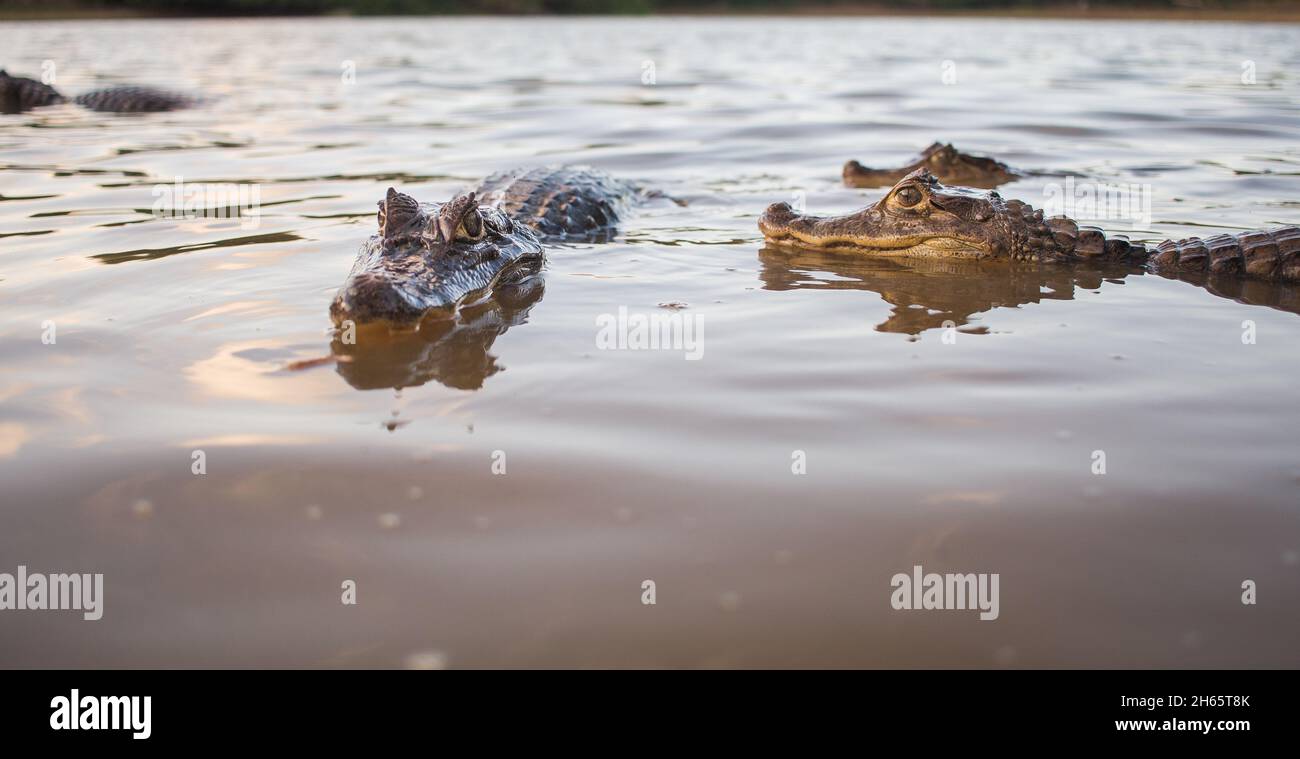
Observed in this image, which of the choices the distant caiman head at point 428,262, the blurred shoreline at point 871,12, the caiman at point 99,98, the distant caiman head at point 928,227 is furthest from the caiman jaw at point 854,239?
the blurred shoreline at point 871,12

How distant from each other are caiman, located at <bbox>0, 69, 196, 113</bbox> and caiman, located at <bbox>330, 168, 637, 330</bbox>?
9.05 metres

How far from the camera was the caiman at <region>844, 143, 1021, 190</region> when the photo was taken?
8.91 m

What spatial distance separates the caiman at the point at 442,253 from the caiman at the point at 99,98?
9.05m

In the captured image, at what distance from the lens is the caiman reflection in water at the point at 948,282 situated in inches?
201

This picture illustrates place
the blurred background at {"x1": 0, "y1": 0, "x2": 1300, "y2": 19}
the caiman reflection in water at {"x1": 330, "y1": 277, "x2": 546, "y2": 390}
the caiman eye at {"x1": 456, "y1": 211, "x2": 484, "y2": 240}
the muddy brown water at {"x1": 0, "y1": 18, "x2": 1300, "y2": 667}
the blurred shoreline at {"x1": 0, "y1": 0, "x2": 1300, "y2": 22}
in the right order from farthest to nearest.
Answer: the blurred background at {"x1": 0, "y1": 0, "x2": 1300, "y2": 19}
the blurred shoreline at {"x1": 0, "y1": 0, "x2": 1300, "y2": 22}
the caiman eye at {"x1": 456, "y1": 211, "x2": 484, "y2": 240}
the caiman reflection in water at {"x1": 330, "y1": 277, "x2": 546, "y2": 390}
the muddy brown water at {"x1": 0, "y1": 18, "x2": 1300, "y2": 667}

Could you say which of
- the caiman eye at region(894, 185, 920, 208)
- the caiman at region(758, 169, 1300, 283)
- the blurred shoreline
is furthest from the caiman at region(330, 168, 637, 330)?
the blurred shoreline

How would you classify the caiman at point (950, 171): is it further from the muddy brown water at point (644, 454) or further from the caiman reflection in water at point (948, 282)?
the caiman reflection in water at point (948, 282)

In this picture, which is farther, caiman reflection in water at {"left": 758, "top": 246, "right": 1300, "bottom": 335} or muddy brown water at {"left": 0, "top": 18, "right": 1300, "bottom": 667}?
caiman reflection in water at {"left": 758, "top": 246, "right": 1300, "bottom": 335}

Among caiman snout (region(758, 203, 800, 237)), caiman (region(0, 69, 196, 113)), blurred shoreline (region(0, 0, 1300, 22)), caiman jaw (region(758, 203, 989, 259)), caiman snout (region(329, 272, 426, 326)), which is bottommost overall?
caiman snout (region(329, 272, 426, 326))

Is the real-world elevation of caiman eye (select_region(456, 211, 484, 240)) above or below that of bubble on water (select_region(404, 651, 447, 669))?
above

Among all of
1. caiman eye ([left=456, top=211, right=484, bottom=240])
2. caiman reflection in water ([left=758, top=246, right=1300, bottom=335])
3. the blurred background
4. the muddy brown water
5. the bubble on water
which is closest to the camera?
the bubble on water

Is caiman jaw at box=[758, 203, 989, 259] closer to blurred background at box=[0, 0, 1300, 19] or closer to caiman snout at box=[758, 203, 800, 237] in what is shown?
caiman snout at box=[758, 203, 800, 237]

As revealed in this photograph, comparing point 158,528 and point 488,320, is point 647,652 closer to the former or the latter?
point 158,528

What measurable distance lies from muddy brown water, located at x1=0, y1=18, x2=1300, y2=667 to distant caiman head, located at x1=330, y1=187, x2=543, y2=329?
0.18 m
